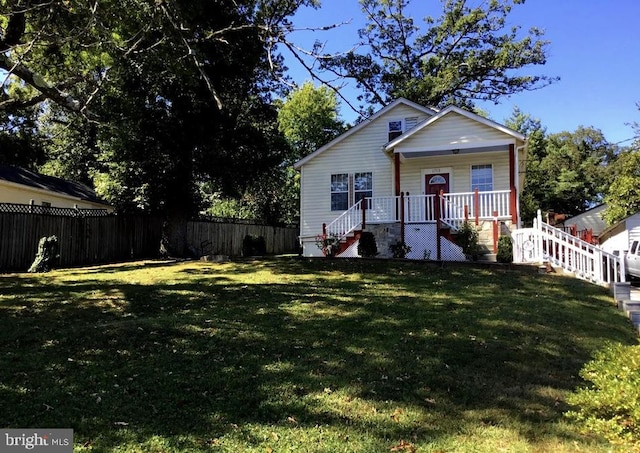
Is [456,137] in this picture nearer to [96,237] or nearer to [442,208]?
[442,208]

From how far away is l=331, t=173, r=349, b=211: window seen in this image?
18094 mm

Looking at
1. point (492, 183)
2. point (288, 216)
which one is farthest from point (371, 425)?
point (288, 216)

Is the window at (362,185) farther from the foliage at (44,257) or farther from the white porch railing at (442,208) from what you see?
the foliage at (44,257)

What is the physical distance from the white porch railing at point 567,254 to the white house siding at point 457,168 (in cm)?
360

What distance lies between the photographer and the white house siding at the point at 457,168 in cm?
1620

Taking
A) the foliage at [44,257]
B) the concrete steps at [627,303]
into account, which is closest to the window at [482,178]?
the concrete steps at [627,303]

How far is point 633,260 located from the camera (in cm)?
1488

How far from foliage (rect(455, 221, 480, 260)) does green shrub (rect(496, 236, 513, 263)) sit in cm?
70

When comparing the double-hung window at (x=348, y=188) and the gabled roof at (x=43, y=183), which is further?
the gabled roof at (x=43, y=183)

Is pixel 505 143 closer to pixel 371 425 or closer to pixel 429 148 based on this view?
pixel 429 148

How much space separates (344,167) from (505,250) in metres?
7.55

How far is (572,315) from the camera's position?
24.5 feet

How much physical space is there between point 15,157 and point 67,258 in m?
20.2

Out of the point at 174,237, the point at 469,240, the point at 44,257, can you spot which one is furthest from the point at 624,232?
the point at 44,257
